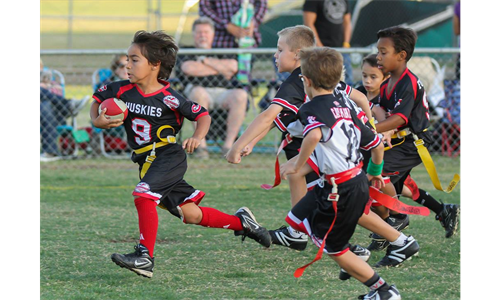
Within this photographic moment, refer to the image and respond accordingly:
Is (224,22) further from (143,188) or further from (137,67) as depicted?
(143,188)

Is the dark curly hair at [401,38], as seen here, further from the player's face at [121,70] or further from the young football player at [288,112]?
the player's face at [121,70]

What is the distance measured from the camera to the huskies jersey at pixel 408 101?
4.86 m

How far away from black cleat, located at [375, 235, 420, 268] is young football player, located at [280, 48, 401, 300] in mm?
726

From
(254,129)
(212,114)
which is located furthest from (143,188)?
(212,114)

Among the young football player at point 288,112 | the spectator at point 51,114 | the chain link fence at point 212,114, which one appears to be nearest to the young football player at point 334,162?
the young football player at point 288,112

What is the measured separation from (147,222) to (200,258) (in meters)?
0.55

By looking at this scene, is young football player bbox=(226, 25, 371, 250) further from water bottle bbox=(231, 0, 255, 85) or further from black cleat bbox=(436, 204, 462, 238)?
water bottle bbox=(231, 0, 255, 85)

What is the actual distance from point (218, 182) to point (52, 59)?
502 inches

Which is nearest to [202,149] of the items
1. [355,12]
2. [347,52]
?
[347,52]

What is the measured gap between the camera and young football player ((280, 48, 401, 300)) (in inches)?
135

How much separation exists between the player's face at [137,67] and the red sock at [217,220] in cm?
95

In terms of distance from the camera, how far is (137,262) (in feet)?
13.1

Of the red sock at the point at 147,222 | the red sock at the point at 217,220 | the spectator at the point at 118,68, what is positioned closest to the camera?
the red sock at the point at 147,222
